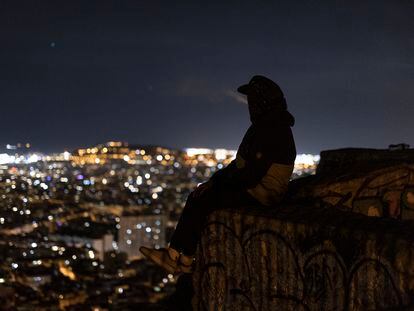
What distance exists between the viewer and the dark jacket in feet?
11.1

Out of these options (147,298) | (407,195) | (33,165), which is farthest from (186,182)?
(407,195)

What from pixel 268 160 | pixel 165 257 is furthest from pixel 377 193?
pixel 165 257

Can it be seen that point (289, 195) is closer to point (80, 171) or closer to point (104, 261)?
point (104, 261)

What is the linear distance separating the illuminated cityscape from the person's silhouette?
642cm

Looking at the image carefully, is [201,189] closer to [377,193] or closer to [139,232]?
[377,193]

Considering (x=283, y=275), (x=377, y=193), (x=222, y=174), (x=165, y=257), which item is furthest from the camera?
(x=377, y=193)

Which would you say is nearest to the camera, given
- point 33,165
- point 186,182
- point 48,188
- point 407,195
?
point 407,195

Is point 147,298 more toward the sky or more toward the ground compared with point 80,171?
more toward the ground

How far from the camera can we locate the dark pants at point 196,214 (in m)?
3.39

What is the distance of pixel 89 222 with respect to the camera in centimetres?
4969

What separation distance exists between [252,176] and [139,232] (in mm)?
43193

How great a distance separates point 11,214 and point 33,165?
3737 cm

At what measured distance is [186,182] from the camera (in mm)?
72375

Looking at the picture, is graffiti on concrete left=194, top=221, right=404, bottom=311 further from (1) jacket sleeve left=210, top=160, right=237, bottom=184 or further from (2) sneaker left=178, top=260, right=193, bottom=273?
(1) jacket sleeve left=210, top=160, right=237, bottom=184
